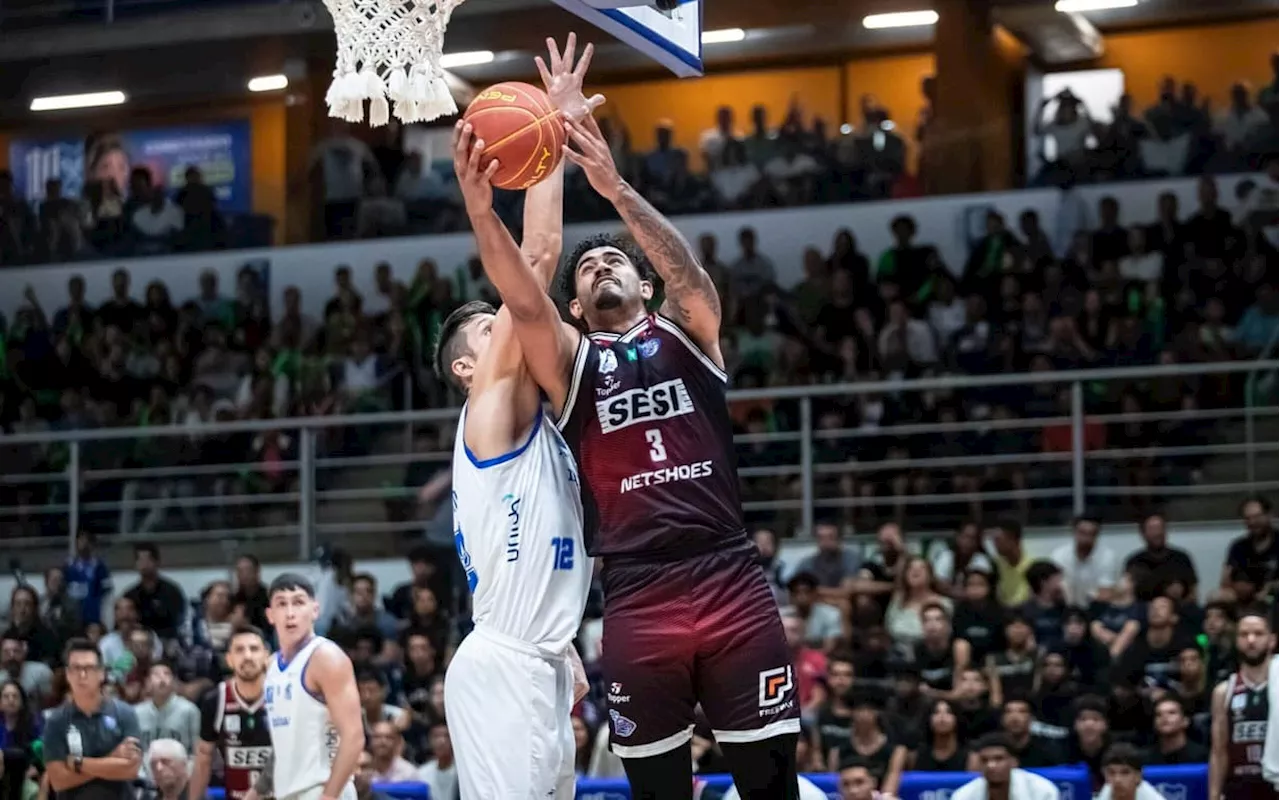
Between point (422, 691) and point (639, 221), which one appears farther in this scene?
point (422, 691)

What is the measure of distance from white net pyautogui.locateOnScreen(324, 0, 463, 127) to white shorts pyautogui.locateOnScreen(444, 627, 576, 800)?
181cm

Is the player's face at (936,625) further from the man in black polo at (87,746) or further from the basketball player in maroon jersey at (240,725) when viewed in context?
the man in black polo at (87,746)

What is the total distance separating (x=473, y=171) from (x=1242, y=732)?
732 cm

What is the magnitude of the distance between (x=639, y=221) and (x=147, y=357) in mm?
14282

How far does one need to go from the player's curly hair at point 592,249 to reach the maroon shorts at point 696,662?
106cm

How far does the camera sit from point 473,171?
562 cm

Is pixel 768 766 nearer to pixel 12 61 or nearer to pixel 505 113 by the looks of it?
pixel 505 113

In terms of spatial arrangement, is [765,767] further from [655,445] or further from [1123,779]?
[1123,779]

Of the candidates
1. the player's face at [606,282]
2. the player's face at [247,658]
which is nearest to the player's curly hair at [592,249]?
the player's face at [606,282]

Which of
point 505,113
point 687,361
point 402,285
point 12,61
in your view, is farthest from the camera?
point 12,61

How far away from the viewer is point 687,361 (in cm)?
617

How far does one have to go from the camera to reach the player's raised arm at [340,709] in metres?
8.51

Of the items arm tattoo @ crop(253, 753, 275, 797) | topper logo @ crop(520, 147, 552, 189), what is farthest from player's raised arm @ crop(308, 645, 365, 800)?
topper logo @ crop(520, 147, 552, 189)

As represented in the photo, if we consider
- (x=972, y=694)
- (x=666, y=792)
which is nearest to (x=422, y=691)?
(x=972, y=694)
